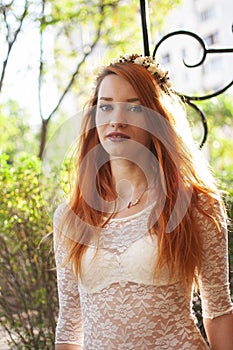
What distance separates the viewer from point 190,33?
6.57ft

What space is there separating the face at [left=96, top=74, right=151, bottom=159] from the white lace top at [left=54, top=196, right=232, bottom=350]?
0.15m

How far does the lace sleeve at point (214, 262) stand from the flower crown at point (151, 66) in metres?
0.29

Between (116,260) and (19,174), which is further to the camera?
(19,174)

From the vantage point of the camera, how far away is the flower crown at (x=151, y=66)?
5.24 feet

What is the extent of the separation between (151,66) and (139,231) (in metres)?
0.39

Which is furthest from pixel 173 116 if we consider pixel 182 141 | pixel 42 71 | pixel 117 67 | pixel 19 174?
pixel 42 71

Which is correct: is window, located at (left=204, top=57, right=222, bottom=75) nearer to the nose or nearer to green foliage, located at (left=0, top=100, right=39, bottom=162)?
green foliage, located at (left=0, top=100, right=39, bottom=162)

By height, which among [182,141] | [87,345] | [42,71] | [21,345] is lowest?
[21,345]

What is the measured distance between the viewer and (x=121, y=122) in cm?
150

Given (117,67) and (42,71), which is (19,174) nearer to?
(117,67)

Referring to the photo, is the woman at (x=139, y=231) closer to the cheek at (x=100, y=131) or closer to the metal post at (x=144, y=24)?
the cheek at (x=100, y=131)

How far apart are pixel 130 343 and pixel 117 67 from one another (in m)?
0.62

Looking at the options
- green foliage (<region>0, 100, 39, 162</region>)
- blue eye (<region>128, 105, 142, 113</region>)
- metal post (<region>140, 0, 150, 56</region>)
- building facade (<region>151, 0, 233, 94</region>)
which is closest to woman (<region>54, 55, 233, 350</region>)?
blue eye (<region>128, 105, 142, 113</region>)

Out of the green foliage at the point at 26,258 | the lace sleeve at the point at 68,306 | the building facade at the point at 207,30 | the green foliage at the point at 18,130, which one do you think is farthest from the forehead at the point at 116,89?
the building facade at the point at 207,30
